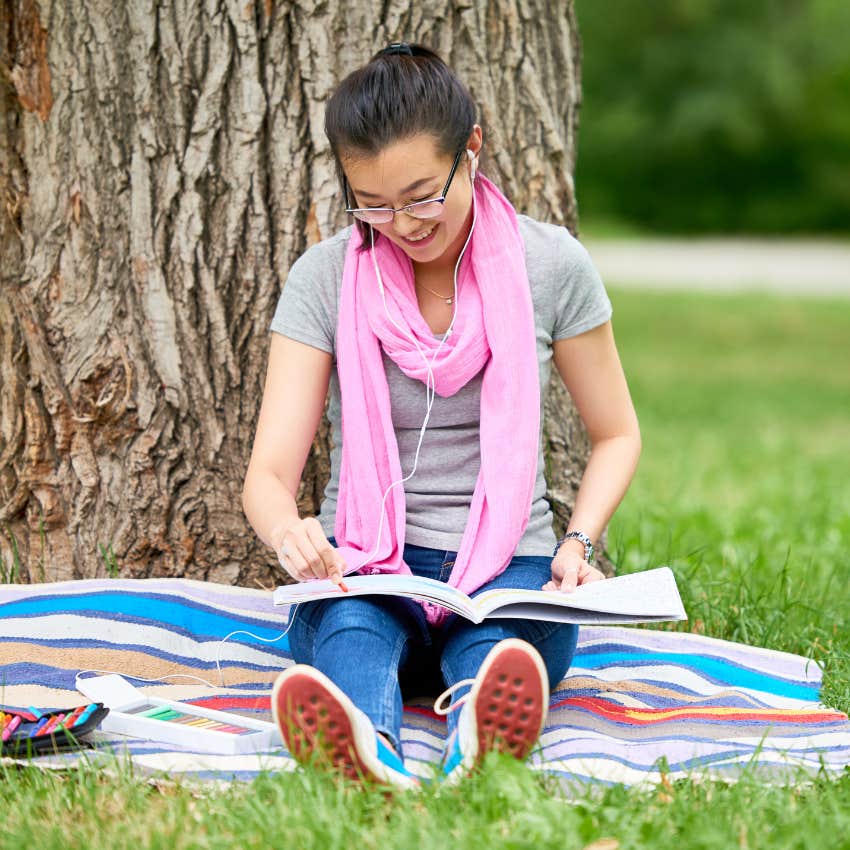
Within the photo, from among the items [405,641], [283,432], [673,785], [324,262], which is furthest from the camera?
[324,262]

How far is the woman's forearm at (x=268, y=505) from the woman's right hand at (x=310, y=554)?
0.09m

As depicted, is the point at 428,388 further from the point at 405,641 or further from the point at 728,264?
the point at 728,264

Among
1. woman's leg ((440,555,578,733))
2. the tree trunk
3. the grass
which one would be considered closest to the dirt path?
the grass

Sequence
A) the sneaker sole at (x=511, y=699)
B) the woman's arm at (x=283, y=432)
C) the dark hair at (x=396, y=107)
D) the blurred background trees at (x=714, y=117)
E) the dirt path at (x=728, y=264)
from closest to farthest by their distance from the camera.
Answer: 1. the sneaker sole at (x=511, y=699)
2. the dark hair at (x=396, y=107)
3. the woman's arm at (x=283, y=432)
4. the dirt path at (x=728, y=264)
5. the blurred background trees at (x=714, y=117)

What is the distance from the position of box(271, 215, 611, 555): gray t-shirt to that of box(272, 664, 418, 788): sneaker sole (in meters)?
0.72

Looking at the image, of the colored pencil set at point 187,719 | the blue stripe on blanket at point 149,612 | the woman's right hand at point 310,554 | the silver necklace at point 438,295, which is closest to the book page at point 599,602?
the woman's right hand at point 310,554

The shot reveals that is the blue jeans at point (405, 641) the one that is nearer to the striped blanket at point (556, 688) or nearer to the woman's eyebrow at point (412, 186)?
the striped blanket at point (556, 688)

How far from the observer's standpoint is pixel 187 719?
2490 mm

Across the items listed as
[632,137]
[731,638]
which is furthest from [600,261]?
[731,638]

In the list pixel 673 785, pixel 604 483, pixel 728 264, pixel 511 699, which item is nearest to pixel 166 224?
pixel 604 483

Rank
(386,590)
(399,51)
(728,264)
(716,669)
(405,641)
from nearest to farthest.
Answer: (386,590) → (405,641) → (399,51) → (716,669) → (728,264)

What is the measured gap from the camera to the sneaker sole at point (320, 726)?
204 centimetres

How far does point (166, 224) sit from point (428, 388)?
101cm

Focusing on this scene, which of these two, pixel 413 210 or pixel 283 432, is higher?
pixel 413 210
